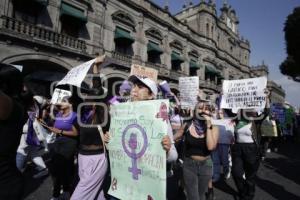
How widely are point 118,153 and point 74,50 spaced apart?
36.7ft

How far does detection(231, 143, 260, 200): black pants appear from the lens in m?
4.00

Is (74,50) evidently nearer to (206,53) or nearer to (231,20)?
(206,53)

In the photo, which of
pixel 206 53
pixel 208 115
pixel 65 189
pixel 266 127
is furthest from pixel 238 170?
pixel 206 53

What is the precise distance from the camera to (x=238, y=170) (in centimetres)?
412

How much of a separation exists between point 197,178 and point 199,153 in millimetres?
308

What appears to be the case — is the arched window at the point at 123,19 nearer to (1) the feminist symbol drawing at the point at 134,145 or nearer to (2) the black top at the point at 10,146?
(1) the feminist symbol drawing at the point at 134,145

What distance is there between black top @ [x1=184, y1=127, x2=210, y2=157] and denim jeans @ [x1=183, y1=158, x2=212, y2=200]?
0.10 meters

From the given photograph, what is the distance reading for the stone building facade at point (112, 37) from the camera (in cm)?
1057

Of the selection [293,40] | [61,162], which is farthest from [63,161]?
[293,40]

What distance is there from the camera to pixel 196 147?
9.66 feet

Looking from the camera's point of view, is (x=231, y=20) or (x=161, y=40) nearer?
(x=161, y=40)

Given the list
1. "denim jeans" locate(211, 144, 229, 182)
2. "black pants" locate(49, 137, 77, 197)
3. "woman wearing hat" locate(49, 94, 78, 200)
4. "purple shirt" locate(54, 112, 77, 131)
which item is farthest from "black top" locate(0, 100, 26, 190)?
"denim jeans" locate(211, 144, 229, 182)

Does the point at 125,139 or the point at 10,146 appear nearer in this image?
the point at 10,146

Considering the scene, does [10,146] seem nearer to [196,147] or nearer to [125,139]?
[125,139]
